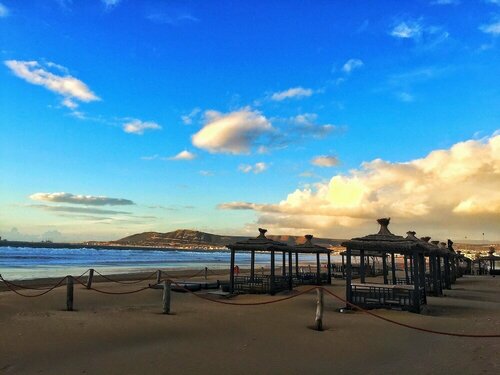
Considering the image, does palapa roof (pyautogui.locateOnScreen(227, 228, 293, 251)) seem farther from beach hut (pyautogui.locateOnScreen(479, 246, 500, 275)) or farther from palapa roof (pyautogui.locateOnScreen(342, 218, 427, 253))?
beach hut (pyautogui.locateOnScreen(479, 246, 500, 275))

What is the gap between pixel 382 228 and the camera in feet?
54.2

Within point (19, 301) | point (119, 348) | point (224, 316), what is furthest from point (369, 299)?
point (19, 301)

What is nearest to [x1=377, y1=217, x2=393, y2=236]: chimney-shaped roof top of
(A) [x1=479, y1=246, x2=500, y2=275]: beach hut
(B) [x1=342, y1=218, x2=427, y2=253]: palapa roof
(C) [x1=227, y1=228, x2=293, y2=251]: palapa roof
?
(B) [x1=342, y1=218, x2=427, y2=253]: palapa roof

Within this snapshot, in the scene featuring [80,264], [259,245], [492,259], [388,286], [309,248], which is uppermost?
[259,245]

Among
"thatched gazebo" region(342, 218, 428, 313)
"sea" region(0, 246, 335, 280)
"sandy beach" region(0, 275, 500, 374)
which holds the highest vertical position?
"thatched gazebo" region(342, 218, 428, 313)

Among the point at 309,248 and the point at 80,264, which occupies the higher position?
the point at 309,248

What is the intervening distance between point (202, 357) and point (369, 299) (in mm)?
8935

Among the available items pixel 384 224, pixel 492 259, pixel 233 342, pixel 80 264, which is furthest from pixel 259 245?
pixel 80 264

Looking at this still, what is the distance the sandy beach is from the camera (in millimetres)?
7977

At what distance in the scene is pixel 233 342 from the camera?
9.85 meters

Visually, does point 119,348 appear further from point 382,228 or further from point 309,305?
point 382,228

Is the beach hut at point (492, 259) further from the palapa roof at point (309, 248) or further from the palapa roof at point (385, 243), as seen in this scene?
the palapa roof at point (385, 243)

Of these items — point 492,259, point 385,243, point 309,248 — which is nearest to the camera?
point 385,243

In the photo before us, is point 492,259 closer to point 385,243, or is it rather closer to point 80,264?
point 385,243
